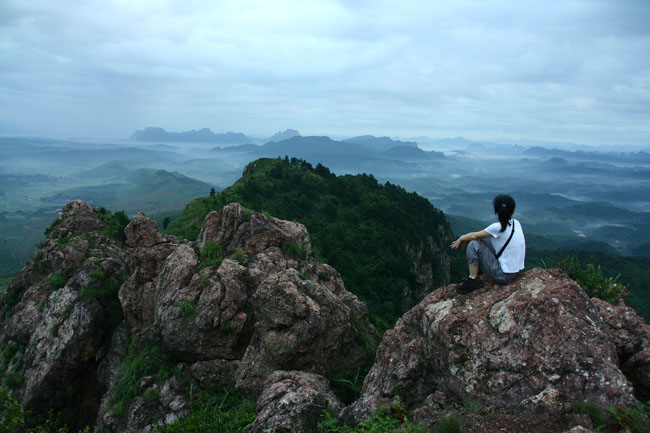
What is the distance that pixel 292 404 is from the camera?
28.2 ft

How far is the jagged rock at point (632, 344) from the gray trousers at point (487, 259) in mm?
2448

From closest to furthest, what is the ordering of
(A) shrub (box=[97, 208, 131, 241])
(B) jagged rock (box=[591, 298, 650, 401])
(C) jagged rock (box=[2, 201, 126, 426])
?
(B) jagged rock (box=[591, 298, 650, 401])
(C) jagged rock (box=[2, 201, 126, 426])
(A) shrub (box=[97, 208, 131, 241])

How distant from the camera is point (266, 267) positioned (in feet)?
46.9

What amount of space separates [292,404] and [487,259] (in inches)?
240

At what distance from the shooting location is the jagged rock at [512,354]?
6.60m

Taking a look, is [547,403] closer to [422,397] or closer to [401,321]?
[422,397]

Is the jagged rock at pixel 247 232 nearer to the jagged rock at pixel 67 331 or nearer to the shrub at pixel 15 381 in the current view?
the jagged rock at pixel 67 331

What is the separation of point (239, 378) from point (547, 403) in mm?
8410

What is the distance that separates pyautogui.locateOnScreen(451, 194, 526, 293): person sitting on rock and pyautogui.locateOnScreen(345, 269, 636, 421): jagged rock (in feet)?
1.04

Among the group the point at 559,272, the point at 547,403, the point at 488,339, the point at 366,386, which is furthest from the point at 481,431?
the point at 559,272

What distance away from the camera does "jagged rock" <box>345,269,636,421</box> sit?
660 cm

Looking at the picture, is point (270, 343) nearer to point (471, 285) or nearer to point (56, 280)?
point (471, 285)

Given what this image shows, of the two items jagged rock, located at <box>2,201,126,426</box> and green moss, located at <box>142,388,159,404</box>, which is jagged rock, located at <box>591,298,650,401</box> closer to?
green moss, located at <box>142,388,159,404</box>

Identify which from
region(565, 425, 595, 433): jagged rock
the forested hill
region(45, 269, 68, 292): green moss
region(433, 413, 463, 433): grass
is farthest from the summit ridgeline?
the forested hill
